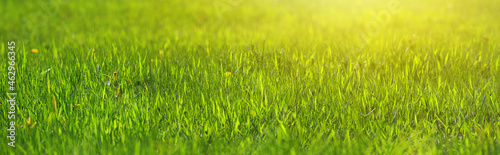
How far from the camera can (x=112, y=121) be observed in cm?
210

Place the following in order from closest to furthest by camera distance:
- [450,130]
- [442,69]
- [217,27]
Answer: [450,130] → [442,69] → [217,27]

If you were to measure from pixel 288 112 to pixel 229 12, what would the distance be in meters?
4.85

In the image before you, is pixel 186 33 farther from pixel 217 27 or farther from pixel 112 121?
pixel 112 121

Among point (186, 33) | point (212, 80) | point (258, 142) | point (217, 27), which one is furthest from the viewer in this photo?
point (217, 27)

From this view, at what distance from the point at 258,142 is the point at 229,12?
513cm

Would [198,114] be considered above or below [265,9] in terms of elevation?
below

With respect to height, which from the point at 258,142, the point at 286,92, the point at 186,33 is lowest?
the point at 258,142

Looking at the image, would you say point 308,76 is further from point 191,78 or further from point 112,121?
point 112,121

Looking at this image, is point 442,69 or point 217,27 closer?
point 442,69

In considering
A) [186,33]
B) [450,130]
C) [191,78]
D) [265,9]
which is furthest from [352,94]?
[265,9]

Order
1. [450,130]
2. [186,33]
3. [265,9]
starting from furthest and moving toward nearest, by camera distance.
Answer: [265,9] < [186,33] < [450,130]

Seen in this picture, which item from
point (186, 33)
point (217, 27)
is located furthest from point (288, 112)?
point (217, 27)

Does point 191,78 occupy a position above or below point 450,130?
above

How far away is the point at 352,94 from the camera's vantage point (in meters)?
2.53
